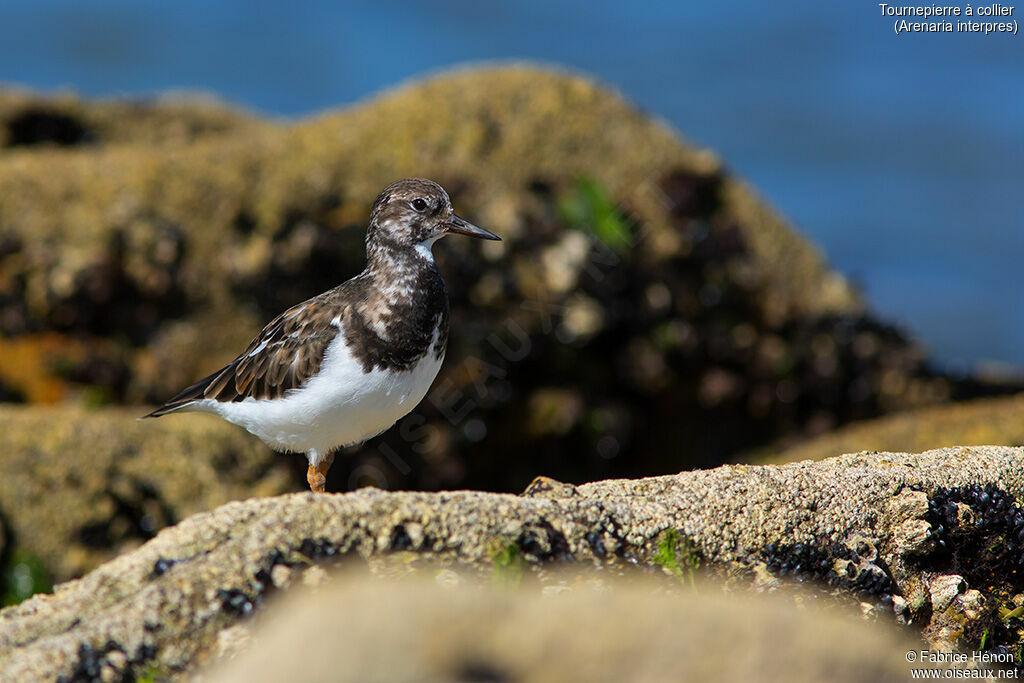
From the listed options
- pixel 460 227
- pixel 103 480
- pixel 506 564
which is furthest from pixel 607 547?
pixel 103 480

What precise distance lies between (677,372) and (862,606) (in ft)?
26.2

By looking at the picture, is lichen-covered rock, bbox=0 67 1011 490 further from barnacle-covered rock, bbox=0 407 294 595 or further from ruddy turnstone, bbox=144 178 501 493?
ruddy turnstone, bbox=144 178 501 493

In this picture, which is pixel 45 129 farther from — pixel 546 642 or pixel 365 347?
pixel 546 642

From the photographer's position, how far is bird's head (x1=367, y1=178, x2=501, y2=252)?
20.6ft

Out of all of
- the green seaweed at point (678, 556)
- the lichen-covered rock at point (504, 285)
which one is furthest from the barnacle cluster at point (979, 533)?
the lichen-covered rock at point (504, 285)

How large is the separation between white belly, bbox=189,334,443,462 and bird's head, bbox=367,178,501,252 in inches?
25.8

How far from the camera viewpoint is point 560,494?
4.75 metres

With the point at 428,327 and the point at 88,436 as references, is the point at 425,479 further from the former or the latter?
the point at 428,327

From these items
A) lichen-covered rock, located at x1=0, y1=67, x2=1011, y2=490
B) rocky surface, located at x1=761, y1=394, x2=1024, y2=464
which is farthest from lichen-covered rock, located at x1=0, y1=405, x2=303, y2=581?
rocky surface, located at x1=761, y1=394, x2=1024, y2=464

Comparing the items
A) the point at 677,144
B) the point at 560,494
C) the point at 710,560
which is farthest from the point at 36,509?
the point at 677,144

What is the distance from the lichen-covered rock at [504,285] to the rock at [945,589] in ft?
23.8

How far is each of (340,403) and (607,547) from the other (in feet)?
7.42

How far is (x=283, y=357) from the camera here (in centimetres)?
635

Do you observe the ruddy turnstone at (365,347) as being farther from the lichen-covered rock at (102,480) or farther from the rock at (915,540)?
the lichen-covered rock at (102,480)
